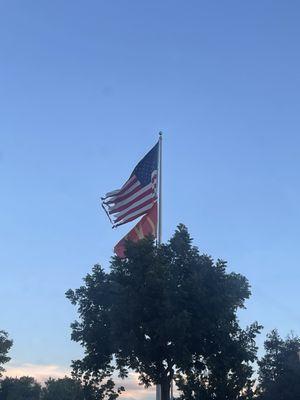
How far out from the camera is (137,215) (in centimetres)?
3281

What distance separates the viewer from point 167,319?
2972 centimetres

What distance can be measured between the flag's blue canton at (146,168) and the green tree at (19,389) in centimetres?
9102

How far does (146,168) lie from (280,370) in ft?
102

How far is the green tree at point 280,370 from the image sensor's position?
2004 inches

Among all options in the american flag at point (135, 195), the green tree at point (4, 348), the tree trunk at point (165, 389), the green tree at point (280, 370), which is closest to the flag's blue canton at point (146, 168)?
the american flag at point (135, 195)

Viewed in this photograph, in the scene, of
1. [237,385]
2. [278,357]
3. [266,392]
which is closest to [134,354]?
[237,385]

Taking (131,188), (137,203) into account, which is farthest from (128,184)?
(137,203)

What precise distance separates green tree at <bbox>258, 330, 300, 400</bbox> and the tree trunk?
59.1 feet

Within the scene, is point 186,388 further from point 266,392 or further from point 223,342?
point 266,392

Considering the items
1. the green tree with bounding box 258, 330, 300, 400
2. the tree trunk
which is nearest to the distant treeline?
the tree trunk

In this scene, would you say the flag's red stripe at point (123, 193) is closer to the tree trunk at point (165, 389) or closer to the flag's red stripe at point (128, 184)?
the flag's red stripe at point (128, 184)

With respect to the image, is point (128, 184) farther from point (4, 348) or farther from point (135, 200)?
point (4, 348)

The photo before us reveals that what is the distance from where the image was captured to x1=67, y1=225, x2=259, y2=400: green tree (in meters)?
30.6

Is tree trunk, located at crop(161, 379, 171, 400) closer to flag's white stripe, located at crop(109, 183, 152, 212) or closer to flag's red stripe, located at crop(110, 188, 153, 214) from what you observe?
flag's red stripe, located at crop(110, 188, 153, 214)
